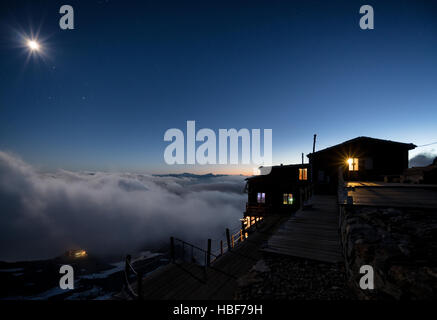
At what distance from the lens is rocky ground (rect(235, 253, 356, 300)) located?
3934 millimetres

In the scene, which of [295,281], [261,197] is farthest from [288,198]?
[295,281]

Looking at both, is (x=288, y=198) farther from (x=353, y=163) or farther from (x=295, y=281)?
(x=295, y=281)

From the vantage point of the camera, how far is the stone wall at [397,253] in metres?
2.46

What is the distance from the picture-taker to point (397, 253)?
2.86 metres

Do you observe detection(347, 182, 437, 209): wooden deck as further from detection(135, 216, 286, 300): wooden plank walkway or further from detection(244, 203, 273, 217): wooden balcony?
detection(244, 203, 273, 217): wooden balcony

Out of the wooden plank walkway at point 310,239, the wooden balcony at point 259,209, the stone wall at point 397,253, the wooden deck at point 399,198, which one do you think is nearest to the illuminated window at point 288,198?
the wooden balcony at point 259,209

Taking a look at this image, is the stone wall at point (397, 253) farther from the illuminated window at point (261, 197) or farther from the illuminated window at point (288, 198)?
the illuminated window at point (261, 197)

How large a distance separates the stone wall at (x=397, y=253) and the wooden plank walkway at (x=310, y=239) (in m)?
Answer: 1.94

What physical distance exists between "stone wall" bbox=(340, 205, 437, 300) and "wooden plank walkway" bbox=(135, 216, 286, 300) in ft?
18.9

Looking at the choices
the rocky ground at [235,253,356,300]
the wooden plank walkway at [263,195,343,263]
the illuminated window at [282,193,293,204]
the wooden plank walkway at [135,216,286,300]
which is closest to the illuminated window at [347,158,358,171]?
the illuminated window at [282,193,293,204]

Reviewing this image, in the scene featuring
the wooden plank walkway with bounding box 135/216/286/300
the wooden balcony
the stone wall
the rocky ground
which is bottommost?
the wooden balcony

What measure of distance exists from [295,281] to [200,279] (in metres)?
5.99
